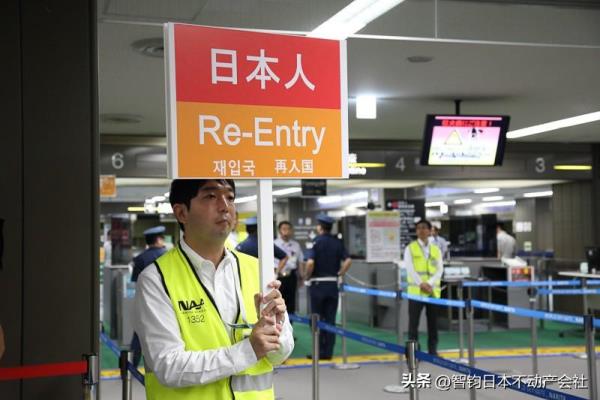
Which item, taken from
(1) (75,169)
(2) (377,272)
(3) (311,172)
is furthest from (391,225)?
(3) (311,172)

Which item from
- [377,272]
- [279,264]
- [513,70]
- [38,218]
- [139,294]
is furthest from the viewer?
[377,272]

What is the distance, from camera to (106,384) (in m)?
8.69

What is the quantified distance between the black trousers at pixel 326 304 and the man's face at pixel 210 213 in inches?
292

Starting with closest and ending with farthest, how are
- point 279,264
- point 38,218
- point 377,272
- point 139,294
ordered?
point 139,294 → point 38,218 → point 279,264 → point 377,272

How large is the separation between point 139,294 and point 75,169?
1503mm

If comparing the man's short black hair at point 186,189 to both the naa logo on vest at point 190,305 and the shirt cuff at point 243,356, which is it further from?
the shirt cuff at point 243,356

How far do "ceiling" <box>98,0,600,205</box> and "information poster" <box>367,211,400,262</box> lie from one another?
2470 mm

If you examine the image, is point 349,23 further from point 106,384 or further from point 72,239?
point 106,384

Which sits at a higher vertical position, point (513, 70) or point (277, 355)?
point (513, 70)

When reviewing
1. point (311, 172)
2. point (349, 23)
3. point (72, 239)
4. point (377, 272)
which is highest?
point (349, 23)

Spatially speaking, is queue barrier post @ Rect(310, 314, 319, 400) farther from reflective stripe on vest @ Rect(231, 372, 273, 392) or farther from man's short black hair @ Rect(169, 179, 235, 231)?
man's short black hair @ Rect(169, 179, 235, 231)

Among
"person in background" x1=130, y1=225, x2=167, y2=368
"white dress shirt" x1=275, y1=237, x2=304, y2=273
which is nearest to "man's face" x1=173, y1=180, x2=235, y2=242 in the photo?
"person in background" x1=130, y1=225, x2=167, y2=368

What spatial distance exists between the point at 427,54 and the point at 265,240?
17.8 ft

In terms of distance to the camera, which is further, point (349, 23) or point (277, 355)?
point (349, 23)
